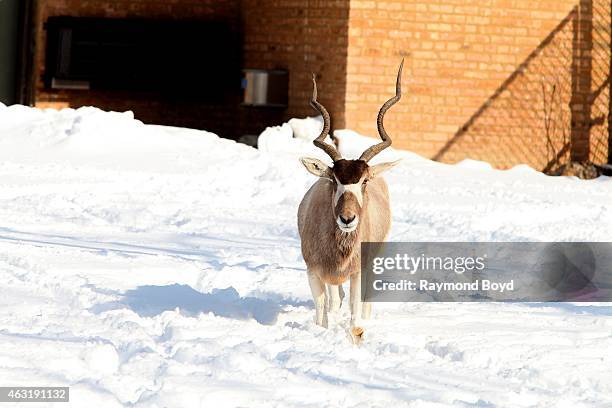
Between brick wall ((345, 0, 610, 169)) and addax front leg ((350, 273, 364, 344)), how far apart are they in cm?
992

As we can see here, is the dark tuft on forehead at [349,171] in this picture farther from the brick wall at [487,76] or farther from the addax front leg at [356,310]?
the brick wall at [487,76]

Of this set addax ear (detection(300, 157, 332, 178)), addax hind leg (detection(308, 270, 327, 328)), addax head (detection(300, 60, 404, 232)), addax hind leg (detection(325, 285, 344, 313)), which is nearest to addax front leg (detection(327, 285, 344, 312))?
addax hind leg (detection(325, 285, 344, 313))

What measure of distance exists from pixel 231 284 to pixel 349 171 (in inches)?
98.3

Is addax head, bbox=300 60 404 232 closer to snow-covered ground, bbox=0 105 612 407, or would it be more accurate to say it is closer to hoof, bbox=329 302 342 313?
snow-covered ground, bbox=0 105 612 407

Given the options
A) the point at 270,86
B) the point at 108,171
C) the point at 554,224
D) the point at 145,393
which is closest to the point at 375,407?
the point at 145,393

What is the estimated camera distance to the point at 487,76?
736 inches

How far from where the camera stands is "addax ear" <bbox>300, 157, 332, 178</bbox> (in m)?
7.97

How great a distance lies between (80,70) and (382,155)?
520 cm

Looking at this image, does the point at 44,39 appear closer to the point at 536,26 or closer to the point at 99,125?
the point at 99,125

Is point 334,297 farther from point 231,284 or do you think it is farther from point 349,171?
point 231,284

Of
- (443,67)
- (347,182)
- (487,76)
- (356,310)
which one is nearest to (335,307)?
(356,310)

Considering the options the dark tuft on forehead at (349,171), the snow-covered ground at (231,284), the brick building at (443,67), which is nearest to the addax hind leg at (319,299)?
the snow-covered ground at (231,284)

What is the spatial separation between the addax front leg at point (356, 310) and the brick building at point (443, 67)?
9.91m

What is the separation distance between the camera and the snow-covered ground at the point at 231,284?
6469mm
